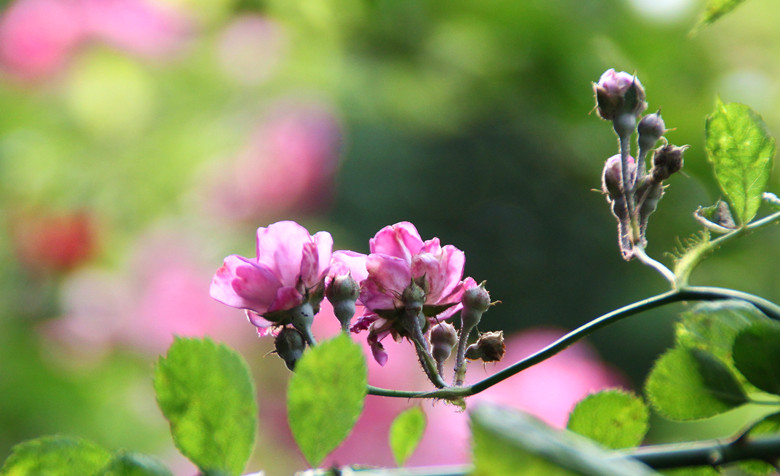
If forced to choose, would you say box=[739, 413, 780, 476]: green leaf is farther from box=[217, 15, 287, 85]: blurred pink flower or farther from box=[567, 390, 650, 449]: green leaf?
box=[217, 15, 287, 85]: blurred pink flower

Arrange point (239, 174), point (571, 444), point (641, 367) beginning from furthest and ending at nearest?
point (641, 367)
point (239, 174)
point (571, 444)

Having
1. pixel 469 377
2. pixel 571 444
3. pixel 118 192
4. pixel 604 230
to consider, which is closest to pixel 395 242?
pixel 571 444

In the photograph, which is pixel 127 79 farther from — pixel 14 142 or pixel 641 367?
pixel 641 367

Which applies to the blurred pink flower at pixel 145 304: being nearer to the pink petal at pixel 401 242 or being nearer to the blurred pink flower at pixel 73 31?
the blurred pink flower at pixel 73 31

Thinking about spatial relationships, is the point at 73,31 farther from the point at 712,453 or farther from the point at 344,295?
the point at 712,453

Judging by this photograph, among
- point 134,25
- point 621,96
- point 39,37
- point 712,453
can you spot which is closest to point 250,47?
point 134,25

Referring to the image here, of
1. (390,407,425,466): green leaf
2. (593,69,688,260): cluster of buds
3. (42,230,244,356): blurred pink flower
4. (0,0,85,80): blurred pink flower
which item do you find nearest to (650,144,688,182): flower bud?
(593,69,688,260): cluster of buds
